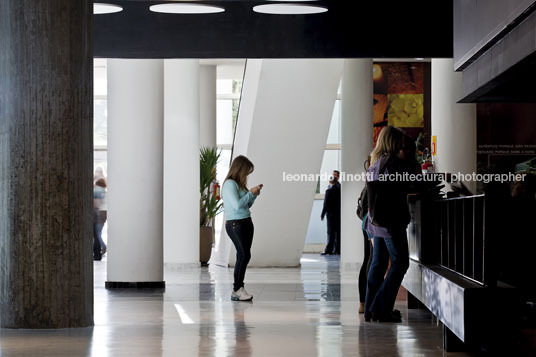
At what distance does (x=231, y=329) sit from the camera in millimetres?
6617

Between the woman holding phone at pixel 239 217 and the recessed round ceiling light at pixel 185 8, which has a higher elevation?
the recessed round ceiling light at pixel 185 8

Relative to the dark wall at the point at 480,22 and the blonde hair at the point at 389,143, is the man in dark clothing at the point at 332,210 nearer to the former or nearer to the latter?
the blonde hair at the point at 389,143

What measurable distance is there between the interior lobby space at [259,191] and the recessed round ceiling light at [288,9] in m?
0.03

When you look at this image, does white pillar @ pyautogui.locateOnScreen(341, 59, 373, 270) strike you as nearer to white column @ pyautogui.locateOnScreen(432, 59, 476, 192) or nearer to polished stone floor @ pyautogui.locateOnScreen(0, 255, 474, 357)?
white column @ pyautogui.locateOnScreen(432, 59, 476, 192)

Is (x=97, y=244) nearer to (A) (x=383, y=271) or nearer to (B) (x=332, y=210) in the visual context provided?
(B) (x=332, y=210)

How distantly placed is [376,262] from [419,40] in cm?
364

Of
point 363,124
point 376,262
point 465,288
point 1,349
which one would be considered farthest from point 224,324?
point 363,124

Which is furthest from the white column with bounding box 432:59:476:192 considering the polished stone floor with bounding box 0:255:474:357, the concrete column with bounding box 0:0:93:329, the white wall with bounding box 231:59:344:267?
the concrete column with bounding box 0:0:93:329

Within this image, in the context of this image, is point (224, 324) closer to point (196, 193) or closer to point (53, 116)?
point (53, 116)

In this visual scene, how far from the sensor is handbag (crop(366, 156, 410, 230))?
22.5 feet

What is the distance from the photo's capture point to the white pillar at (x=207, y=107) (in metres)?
21.1

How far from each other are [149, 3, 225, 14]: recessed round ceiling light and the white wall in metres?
3.52

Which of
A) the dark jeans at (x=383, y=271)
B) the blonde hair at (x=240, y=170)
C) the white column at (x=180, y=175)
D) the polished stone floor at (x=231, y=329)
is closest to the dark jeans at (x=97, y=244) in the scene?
the white column at (x=180, y=175)

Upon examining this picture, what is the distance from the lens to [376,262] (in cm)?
713
